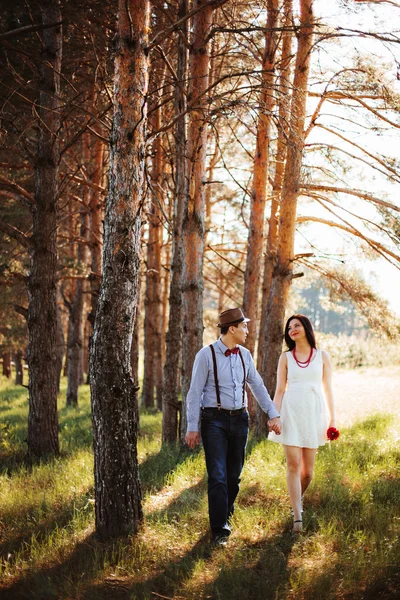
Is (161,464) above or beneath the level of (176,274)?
beneath

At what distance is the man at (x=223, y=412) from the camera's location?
203 inches

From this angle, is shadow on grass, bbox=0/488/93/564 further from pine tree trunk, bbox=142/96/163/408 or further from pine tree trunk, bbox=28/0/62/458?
pine tree trunk, bbox=142/96/163/408

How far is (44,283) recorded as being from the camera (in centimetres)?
905

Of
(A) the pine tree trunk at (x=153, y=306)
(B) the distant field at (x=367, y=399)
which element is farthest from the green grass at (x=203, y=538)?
(A) the pine tree trunk at (x=153, y=306)

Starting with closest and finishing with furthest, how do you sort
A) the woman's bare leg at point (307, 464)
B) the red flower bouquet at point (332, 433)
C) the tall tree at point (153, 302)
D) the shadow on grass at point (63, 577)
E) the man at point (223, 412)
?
the shadow on grass at point (63, 577), the man at point (223, 412), the red flower bouquet at point (332, 433), the woman's bare leg at point (307, 464), the tall tree at point (153, 302)

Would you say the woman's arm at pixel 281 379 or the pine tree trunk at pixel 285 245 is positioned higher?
the pine tree trunk at pixel 285 245

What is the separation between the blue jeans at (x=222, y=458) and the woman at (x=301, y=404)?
45 centimetres

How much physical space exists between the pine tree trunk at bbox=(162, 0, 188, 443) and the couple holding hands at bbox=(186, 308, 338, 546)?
12.1 ft

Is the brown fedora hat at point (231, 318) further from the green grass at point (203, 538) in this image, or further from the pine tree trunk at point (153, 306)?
the pine tree trunk at point (153, 306)

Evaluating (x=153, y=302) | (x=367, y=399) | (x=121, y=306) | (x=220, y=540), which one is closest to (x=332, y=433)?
(x=220, y=540)

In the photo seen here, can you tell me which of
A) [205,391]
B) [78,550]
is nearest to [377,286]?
[205,391]

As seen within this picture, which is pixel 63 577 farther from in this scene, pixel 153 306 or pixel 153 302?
pixel 153 306

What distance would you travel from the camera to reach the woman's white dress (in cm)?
560

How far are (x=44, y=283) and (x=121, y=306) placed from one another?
159 inches
